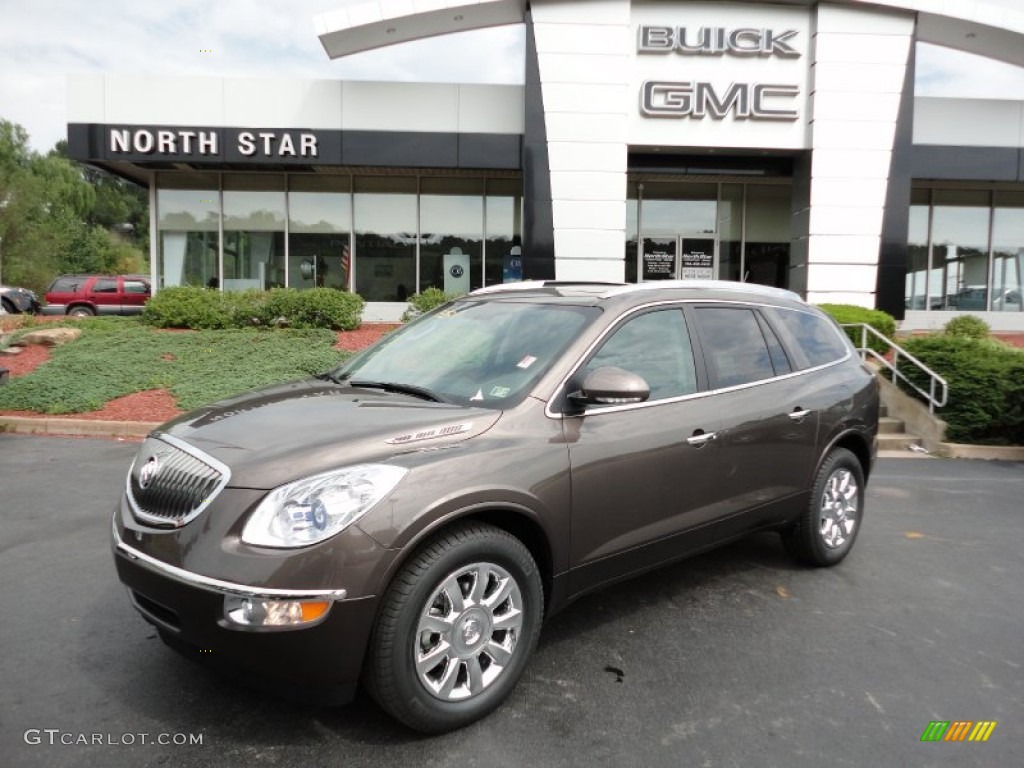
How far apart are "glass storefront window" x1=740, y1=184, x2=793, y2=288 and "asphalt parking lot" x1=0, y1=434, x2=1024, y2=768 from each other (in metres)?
15.3

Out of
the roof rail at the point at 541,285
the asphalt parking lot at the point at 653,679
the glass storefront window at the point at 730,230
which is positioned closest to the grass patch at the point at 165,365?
the asphalt parking lot at the point at 653,679

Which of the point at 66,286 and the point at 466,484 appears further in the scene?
the point at 66,286

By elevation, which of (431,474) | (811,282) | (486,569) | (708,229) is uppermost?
(708,229)

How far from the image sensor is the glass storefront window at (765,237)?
1962 cm

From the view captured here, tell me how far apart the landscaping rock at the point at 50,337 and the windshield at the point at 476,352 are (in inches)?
465

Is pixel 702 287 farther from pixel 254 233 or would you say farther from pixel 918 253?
pixel 918 253

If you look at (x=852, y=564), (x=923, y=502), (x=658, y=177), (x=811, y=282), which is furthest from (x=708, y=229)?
(x=852, y=564)

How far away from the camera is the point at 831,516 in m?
4.78

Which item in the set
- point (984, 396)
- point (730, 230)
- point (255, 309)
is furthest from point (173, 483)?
point (730, 230)

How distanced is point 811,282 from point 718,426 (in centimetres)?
1411

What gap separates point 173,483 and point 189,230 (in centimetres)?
1840

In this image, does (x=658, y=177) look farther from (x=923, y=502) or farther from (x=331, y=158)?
(x=923, y=502)

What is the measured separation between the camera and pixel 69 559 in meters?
4.71

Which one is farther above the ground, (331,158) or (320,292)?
Result: (331,158)
